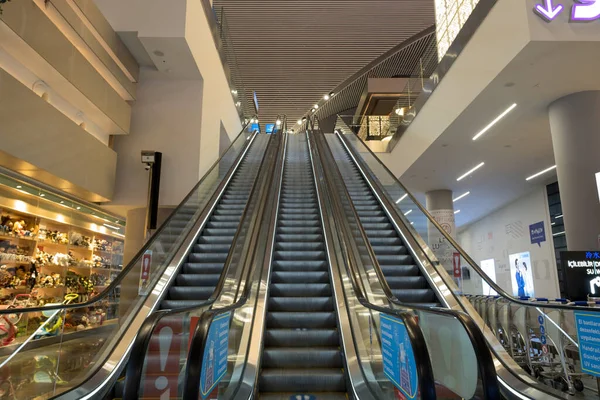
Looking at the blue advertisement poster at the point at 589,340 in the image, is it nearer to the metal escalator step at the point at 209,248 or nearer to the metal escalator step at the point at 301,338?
the metal escalator step at the point at 301,338

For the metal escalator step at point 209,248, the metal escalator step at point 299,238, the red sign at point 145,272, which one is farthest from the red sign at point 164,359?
the metal escalator step at point 299,238

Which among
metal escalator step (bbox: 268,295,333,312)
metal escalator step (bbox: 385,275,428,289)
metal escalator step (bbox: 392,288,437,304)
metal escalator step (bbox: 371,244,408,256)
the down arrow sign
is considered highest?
the down arrow sign

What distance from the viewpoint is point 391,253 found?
6.37 m

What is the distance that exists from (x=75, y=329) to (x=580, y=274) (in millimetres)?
Answer: 6068

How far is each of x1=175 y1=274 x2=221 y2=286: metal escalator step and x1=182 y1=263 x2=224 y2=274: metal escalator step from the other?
235 mm

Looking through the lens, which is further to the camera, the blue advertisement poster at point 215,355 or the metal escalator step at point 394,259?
the metal escalator step at point 394,259

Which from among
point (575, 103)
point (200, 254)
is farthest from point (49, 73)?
point (575, 103)

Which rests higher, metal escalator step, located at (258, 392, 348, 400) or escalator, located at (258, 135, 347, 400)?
escalator, located at (258, 135, 347, 400)

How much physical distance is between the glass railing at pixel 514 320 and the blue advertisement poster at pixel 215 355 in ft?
8.24

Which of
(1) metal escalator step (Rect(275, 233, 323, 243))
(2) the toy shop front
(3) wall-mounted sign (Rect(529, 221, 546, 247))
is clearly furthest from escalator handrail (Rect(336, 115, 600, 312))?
(3) wall-mounted sign (Rect(529, 221, 546, 247))

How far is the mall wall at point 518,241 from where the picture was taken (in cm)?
1341

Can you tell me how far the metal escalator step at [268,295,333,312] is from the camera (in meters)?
4.91

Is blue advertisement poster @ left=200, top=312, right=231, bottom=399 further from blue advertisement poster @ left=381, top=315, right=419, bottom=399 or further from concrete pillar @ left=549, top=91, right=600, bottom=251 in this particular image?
concrete pillar @ left=549, top=91, right=600, bottom=251

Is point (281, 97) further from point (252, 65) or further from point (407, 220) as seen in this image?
point (407, 220)
